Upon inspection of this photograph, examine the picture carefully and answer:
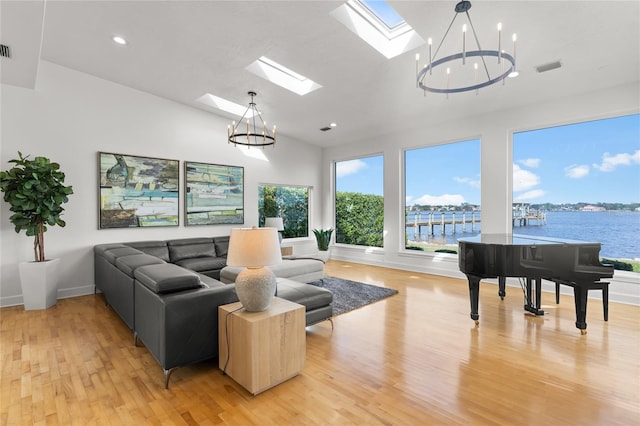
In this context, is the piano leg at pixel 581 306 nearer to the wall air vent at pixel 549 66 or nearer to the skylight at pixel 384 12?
the wall air vent at pixel 549 66

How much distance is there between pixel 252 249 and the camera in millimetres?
2219

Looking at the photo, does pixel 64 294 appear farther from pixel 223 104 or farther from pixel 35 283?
pixel 223 104

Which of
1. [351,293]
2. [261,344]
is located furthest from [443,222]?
[261,344]

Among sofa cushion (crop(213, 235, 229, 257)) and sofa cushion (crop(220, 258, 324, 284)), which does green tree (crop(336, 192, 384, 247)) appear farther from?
sofa cushion (crop(213, 235, 229, 257))

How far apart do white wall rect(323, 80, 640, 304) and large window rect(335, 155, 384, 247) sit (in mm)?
231

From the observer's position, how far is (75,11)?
3.40 metres

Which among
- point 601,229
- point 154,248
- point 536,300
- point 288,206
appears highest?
point 288,206

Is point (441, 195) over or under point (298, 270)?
over

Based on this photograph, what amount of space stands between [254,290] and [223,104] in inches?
191

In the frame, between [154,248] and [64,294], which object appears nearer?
[64,294]

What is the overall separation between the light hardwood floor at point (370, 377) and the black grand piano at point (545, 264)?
531mm

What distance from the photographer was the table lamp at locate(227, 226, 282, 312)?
2.21 metres

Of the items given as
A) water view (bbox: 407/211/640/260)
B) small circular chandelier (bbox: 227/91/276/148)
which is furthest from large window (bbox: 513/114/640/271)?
small circular chandelier (bbox: 227/91/276/148)

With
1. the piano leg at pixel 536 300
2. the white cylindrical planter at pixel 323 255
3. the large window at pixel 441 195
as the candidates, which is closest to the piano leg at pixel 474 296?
the piano leg at pixel 536 300
